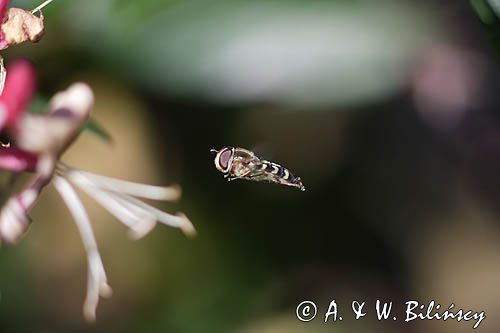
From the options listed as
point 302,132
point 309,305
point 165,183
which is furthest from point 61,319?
point 302,132

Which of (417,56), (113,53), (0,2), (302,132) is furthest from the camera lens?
(302,132)

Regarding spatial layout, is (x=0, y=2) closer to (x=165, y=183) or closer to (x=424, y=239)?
(x=165, y=183)

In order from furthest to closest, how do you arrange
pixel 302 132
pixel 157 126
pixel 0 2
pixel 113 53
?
pixel 302 132, pixel 157 126, pixel 113 53, pixel 0 2
